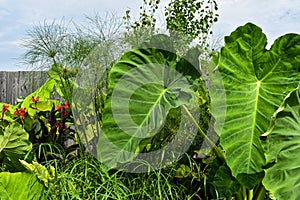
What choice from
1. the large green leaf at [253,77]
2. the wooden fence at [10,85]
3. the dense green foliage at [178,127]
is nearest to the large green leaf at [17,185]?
the dense green foliage at [178,127]

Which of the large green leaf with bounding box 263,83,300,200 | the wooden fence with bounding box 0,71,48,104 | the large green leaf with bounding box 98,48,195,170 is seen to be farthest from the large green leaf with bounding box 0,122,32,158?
the wooden fence with bounding box 0,71,48,104

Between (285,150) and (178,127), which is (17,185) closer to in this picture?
(178,127)

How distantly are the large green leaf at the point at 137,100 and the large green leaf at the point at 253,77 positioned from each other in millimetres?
190

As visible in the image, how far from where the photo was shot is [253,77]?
6.70ft

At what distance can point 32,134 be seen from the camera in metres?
2.67

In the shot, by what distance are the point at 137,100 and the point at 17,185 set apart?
691 millimetres

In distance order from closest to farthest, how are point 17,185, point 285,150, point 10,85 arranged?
1. point 285,150
2. point 17,185
3. point 10,85

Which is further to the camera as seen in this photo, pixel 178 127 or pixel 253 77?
pixel 178 127

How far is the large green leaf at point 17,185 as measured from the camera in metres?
2.12

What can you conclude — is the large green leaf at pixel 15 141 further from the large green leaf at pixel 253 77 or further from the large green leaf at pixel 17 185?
the large green leaf at pixel 253 77

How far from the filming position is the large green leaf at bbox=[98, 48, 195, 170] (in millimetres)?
1934

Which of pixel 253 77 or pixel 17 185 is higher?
pixel 253 77

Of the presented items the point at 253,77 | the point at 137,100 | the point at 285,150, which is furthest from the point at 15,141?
the point at 285,150

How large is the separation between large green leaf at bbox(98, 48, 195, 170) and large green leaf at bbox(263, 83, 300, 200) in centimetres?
40
